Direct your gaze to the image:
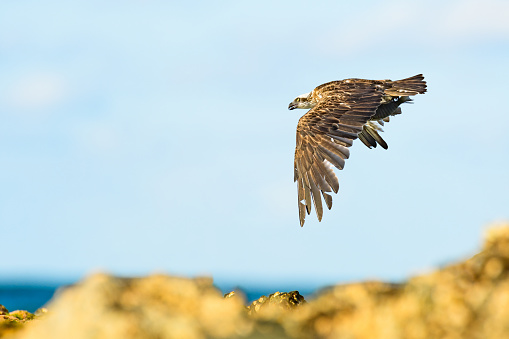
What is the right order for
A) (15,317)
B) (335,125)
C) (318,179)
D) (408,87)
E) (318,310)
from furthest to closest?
(408,87), (335,125), (318,179), (15,317), (318,310)

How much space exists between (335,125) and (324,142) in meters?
0.57

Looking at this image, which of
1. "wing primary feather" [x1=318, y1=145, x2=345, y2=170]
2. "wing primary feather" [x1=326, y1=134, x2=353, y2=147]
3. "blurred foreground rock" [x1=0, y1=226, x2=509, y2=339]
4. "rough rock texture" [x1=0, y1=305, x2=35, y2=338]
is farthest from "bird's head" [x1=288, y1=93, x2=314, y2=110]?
"blurred foreground rock" [x1=0, y1=226, x2=509, y2=339]

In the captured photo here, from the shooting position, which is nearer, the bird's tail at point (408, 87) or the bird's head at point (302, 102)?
the bird's tail at point (408, 87)

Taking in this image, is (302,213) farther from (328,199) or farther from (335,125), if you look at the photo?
(335,125)

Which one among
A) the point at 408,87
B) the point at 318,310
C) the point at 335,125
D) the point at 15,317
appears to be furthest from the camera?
the point at 408,87

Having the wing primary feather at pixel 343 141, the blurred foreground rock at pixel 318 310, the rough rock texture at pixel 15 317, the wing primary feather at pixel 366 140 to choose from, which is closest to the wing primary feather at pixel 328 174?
the wing primary feather at pixel 343 141

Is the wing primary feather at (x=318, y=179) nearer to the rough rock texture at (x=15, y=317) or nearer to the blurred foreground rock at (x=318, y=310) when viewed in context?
the rough rock texture at (x=15, y=317)

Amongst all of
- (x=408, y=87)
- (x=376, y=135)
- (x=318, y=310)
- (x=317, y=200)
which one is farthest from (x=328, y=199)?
(x=318, y=310)

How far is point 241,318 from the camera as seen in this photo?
3.83m

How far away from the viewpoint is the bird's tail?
14141 millimetres

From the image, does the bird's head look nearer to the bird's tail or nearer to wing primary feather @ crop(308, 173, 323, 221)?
the bird's tail

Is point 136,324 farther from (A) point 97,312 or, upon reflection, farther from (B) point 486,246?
(B) point 486,246

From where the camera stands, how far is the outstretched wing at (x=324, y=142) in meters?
10.9

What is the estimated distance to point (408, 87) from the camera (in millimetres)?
14266
